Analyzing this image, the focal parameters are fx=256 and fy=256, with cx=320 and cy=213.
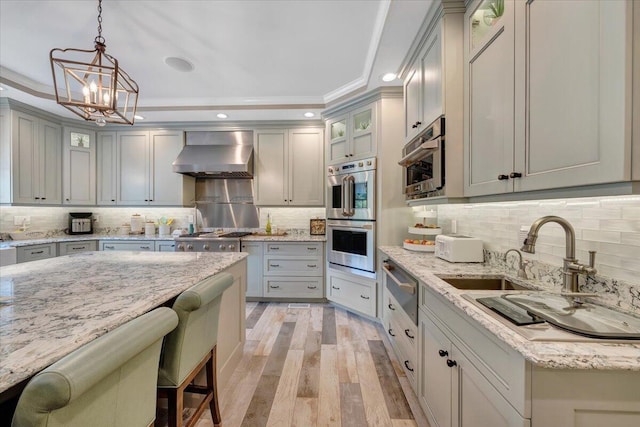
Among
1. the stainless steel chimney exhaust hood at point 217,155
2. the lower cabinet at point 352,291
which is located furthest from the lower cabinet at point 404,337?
the stainless steel chimney exhaust hood at point 217,155

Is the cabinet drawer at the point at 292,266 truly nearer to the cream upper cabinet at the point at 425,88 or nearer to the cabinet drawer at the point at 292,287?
the cabinet drawer at the point at 292,287

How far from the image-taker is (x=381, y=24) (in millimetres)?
2059

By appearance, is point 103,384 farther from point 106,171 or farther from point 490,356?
point 106,171

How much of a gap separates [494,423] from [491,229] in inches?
51.6

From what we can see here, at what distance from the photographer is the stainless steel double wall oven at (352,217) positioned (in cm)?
307

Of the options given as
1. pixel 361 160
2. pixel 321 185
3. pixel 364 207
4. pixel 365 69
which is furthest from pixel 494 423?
pixel 321 185

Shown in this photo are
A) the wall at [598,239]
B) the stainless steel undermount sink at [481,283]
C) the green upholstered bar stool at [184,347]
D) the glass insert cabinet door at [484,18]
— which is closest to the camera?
the wall at [598,239]

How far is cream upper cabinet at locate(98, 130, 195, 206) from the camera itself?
4.06 meters

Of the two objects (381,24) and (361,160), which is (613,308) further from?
(361,160)

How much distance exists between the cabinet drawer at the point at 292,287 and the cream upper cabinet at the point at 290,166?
1.15m

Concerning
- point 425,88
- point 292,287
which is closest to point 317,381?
point 292,287

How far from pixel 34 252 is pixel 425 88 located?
4.85 meters

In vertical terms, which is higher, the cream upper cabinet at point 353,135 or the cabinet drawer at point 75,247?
the cream upper cabinet at point 353,135

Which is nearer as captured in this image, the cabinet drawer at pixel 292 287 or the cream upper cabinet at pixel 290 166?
the cabinet drawer at pixel 292 287
